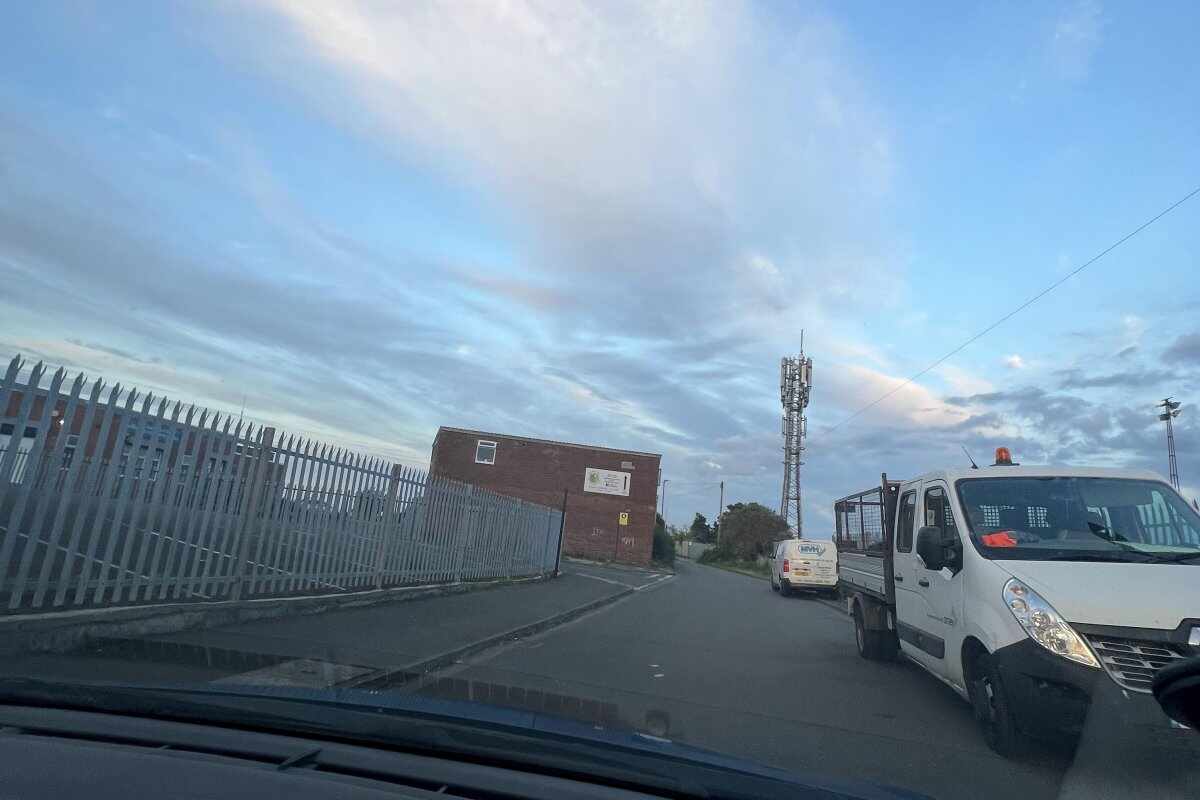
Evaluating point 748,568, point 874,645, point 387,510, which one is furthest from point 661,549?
point 874,645

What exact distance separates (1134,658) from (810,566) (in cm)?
2030

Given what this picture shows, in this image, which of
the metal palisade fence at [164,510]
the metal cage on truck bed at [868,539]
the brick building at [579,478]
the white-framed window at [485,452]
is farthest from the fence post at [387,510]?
the white-framed window at [485,452]

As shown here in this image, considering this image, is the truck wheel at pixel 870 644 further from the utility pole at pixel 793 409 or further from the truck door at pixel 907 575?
the utility pole at pixel 793 409

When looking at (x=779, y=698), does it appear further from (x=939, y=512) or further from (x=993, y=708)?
(x=939, y=512)

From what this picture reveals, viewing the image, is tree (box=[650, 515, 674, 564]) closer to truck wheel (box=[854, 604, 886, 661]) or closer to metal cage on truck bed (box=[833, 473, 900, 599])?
metal cage on truck bed (box=[833, 473, 900, 599])

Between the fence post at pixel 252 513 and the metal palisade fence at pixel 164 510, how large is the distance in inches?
0.7

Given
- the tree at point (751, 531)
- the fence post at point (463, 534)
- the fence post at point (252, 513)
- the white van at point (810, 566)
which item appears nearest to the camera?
the fence post at point (252, 513)

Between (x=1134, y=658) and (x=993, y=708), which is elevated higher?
(x=1134, y=658)

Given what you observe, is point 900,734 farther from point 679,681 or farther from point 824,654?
point 824,654

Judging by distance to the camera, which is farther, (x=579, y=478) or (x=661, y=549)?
(x=661, y=549)

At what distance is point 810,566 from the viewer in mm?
24797

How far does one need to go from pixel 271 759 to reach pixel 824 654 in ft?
31.7

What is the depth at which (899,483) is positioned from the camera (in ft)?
31.8

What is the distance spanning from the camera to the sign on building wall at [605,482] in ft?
161
